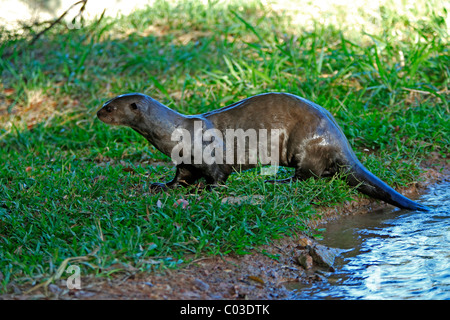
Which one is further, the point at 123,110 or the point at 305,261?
the point at 123,110

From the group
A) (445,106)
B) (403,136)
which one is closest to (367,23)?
(445,106)

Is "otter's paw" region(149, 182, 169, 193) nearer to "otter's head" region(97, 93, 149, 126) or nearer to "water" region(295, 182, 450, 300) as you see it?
"otter's head" region(97, 93, 149, 126)

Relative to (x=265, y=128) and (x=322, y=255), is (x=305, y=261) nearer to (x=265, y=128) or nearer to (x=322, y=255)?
(x=322, y=255)

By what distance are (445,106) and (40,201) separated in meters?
4.00

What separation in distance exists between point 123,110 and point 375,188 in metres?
1.76

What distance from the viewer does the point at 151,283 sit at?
104 inches

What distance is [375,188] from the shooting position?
3922 mm

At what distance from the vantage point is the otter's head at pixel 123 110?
379cm

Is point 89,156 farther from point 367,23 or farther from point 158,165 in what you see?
point 367,23

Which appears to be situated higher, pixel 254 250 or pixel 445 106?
pixel 445 106

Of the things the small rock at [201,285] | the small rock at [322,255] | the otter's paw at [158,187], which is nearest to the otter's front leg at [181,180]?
the otter's paw at [158,187]

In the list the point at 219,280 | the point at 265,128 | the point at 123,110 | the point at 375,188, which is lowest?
the point at 219,280

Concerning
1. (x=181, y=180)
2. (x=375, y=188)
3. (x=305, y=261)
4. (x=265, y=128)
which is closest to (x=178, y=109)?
(x=181, y=180)

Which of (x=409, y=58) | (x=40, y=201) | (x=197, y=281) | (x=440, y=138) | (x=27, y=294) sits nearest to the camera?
(x=27, y=294)
